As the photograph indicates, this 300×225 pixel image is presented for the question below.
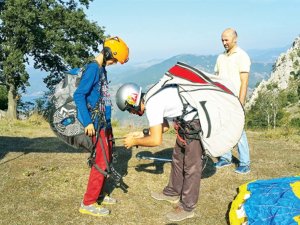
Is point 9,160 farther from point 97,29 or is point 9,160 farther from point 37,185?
point 97,29

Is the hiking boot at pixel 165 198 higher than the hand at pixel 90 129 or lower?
lower

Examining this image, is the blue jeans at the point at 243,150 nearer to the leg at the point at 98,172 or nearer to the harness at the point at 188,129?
the harness at the point at 188,129

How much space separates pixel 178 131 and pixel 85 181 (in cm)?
272

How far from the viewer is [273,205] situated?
559 centimetres

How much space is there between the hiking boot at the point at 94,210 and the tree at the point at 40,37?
2597 cm

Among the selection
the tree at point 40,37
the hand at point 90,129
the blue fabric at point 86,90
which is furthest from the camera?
the tree at point 40,37

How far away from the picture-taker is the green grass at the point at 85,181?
6.35 metres

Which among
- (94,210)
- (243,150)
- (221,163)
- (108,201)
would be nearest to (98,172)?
(94,210)

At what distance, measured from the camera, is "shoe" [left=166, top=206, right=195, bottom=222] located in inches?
244

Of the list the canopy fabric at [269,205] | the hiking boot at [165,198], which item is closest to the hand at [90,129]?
the hiking boot at [165,198]

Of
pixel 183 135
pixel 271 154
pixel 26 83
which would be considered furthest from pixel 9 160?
pixel 26 83

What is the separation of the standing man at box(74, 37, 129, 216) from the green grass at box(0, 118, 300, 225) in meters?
0.50

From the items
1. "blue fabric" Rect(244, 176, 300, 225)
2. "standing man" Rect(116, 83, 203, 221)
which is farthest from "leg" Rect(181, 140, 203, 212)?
"blue fabric" Rect(244, 176, 300, 225)

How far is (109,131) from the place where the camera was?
6430 millimetres
